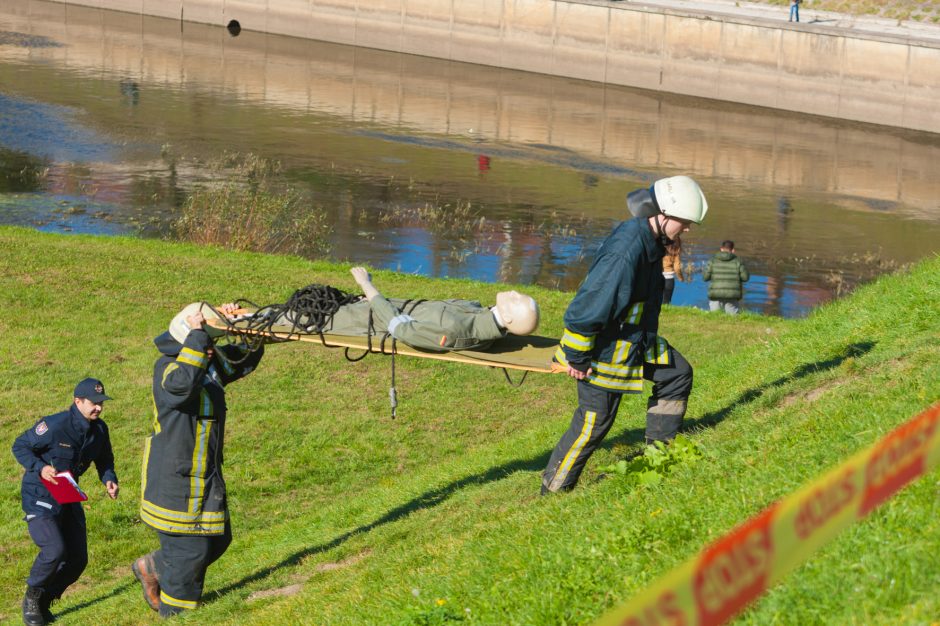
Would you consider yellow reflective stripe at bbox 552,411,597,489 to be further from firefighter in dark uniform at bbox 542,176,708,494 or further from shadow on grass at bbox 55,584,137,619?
shadow on grass at bbox 55,584,137,619

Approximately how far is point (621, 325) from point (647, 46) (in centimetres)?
4292

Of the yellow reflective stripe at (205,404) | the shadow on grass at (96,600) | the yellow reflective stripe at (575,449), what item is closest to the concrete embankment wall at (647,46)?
the yellow reflective stripe at (575,449)

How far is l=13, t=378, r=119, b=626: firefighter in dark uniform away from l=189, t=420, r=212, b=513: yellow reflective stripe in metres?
1.07

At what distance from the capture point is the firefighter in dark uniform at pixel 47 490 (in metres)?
8.81

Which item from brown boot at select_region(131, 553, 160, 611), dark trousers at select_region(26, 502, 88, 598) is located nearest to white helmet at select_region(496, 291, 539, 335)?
brown boot at select_region(131, 553, 160, 611)

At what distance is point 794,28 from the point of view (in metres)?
45.0

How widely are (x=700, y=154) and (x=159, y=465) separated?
3301cm

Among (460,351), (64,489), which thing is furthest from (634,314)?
(64,489)

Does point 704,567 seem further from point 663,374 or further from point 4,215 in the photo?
point 4,215

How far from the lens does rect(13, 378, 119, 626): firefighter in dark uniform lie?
28.9 feet

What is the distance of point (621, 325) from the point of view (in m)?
7.91

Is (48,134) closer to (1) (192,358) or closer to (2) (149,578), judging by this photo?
(2) (149,578)

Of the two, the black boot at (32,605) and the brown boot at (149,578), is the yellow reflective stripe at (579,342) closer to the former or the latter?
the brown boot at (149,578)

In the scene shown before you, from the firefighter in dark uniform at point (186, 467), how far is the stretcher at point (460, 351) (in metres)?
0.49
